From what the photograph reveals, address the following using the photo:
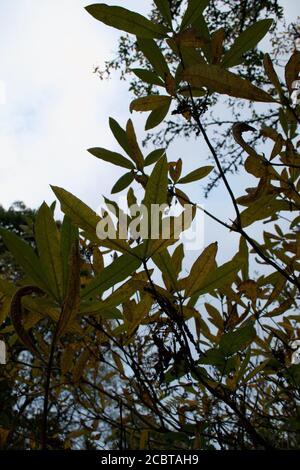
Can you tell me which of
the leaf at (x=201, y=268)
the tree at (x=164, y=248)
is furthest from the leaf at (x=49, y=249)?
the leaf at (x=201, y=268)

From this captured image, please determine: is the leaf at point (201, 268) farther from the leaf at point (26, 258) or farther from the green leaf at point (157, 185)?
the leaf at point (26, 258)

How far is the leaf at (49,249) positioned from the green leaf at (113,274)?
0.05 m

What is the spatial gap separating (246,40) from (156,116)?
Result: 0.23 m

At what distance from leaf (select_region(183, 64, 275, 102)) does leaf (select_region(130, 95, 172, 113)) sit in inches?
9.7

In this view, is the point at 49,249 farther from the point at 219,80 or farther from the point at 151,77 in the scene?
the point at 151,77

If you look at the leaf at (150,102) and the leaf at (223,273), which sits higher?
the leaf at (150,102)

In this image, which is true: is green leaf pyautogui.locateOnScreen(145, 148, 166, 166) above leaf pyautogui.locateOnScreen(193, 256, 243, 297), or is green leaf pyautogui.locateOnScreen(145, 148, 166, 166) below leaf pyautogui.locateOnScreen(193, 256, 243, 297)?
above

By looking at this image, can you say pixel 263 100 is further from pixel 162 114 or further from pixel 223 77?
pixel 162 114

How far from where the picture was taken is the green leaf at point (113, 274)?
1.81ft

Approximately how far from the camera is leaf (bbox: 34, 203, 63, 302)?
1.69 ft

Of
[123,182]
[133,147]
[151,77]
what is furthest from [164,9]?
[123,182]

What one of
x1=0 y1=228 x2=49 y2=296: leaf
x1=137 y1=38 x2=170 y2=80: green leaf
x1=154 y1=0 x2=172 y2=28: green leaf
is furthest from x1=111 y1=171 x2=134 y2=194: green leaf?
x1=0 y1=228 x2=49 y2=296: leaf

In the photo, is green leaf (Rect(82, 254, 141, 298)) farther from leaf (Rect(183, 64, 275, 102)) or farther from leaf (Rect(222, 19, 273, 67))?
leaf (Rect(222, 19, 273, 67))

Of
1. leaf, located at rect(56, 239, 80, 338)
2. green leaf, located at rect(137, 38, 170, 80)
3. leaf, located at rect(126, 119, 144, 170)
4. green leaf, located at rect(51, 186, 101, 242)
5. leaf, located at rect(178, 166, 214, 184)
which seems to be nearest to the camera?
leaf, located at rect(56, 239, 80, 338)
